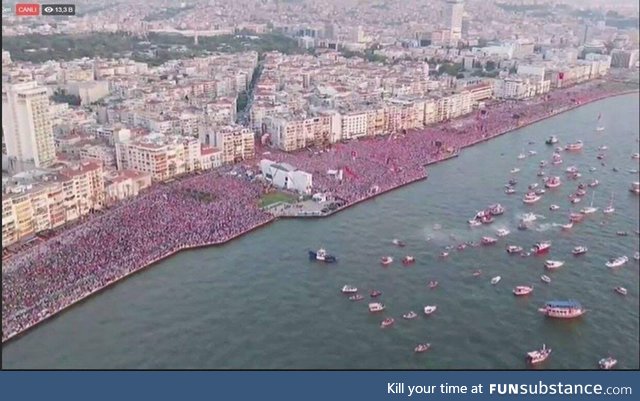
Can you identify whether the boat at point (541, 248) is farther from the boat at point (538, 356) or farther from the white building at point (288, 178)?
the white building at point (288, 178)

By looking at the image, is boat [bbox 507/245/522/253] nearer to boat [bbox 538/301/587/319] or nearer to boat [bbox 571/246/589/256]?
boat [bbox 571/246/589/256]

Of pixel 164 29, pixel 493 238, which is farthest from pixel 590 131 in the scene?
pixel 164 29

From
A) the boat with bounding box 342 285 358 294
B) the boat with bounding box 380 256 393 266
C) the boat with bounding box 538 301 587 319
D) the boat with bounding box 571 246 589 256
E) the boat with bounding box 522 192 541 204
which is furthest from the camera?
the boat with bounding box 522 192 541 204

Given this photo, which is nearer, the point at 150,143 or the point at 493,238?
the point at 493,238

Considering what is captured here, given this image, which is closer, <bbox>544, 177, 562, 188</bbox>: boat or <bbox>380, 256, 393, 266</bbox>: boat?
<bbox>380, 256, 393, 266</bbox>: boat

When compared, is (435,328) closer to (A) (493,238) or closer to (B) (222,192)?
(A) (493,238)

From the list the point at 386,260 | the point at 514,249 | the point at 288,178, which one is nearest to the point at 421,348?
the point at 386,260

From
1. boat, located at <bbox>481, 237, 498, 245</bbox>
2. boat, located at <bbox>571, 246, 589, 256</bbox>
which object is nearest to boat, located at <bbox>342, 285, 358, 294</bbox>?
boat, located at <bbox>481, 237, 498, 245</bbox>
